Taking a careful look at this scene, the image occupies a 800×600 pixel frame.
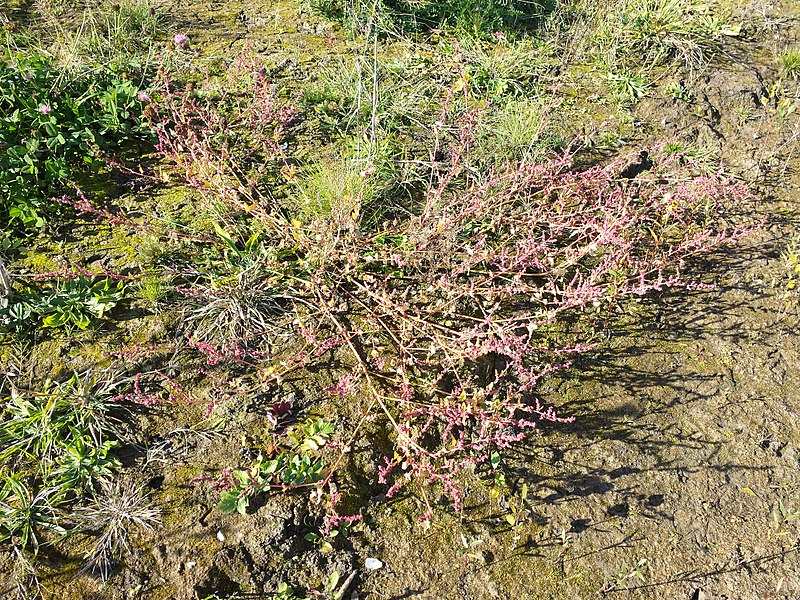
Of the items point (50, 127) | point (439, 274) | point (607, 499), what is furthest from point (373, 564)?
point (50, 127)

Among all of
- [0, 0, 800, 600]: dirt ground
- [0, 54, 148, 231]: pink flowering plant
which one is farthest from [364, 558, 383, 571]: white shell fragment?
[0, 54, 148, 231]: pink flowering plant

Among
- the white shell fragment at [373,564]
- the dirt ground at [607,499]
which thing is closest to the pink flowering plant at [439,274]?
the dirt ground at [607,499]

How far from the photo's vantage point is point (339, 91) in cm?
414

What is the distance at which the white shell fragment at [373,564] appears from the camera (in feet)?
7.57

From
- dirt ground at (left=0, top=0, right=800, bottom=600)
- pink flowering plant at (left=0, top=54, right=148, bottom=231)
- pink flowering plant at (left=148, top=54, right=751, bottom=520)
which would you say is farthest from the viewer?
pink flowering plant at (left=0, top=54, right=148, bottom=231)

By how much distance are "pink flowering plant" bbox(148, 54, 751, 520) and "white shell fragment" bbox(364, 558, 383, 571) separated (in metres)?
0.27

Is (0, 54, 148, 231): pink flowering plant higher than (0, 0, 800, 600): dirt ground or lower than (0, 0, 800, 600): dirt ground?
higher

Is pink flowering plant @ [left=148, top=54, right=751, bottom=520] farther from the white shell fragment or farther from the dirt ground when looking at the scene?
the white shell fragment

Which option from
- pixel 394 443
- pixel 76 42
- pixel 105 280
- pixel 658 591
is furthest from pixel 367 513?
pixel 76 42

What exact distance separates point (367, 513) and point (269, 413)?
60 centimetres

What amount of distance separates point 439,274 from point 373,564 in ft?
4.88

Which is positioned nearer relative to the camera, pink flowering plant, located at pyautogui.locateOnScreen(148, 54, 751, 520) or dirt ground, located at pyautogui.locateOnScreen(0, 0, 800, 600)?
dirt ground, located at pyautogui.locateOnScreen(0, 0, 800, 600)

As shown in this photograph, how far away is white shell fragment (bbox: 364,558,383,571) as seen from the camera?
2.31 m

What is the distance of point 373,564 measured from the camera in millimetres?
2309
